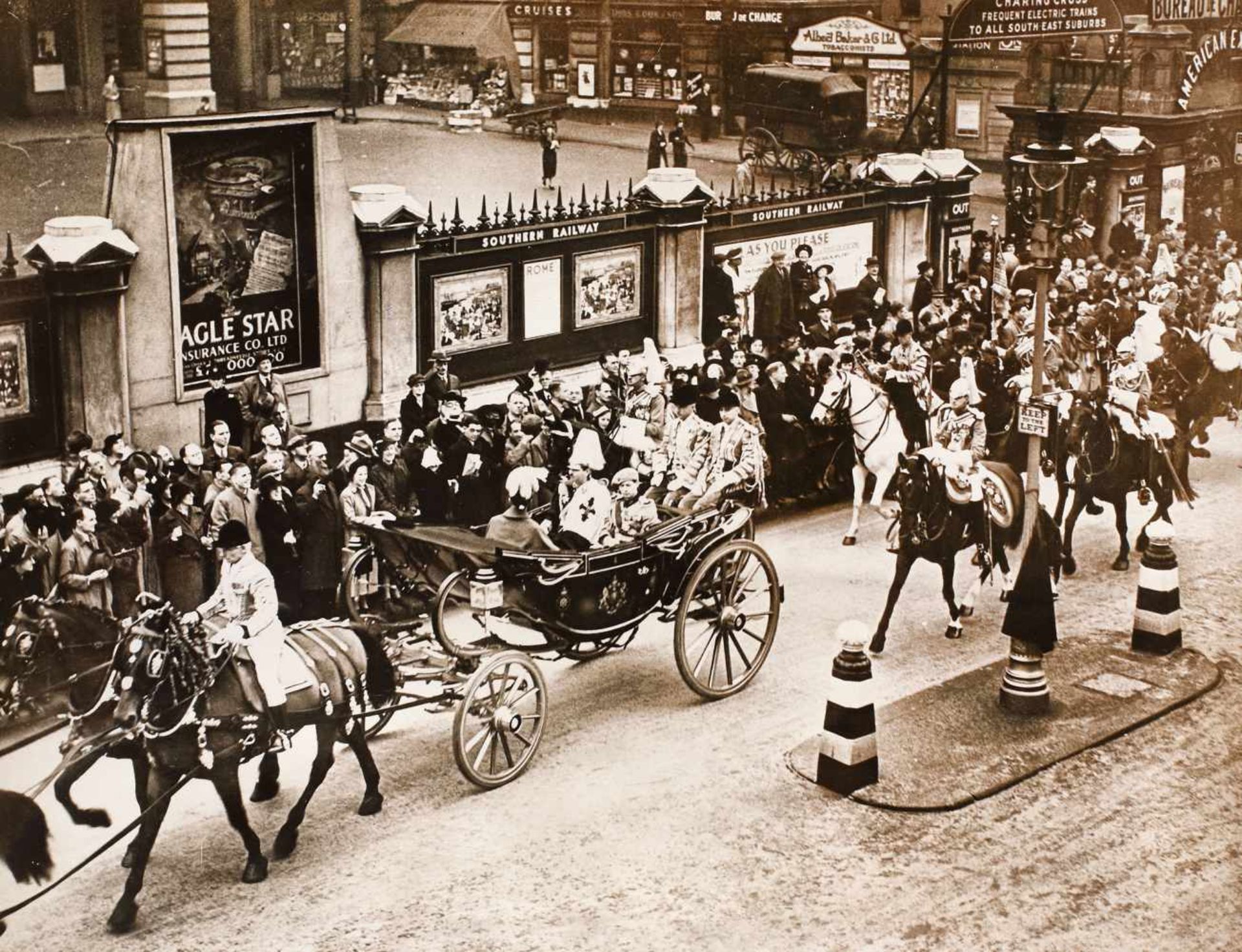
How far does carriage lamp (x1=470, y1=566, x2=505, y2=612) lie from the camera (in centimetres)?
827

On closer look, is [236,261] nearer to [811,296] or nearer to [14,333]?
[14,333]

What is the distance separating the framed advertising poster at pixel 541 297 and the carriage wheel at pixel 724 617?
295 cm

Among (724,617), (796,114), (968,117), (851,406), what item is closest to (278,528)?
(724,617)

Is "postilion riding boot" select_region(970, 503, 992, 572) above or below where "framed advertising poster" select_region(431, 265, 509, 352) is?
below

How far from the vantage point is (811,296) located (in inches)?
555

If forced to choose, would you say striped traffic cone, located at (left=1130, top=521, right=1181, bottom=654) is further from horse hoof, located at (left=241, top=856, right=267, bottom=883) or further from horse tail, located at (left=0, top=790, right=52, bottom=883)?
horse tail, located at (left=0, top=790, right=52, bottom=883)

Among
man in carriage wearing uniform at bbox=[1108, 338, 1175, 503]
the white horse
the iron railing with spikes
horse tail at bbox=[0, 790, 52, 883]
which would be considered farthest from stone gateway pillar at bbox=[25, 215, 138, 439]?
man in carriage wearing uniform at bbox=[1108, 338, 1175, 503]

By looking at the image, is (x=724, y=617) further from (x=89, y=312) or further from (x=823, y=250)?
(x=823, y=250)

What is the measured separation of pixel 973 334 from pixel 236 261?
5.87 meters

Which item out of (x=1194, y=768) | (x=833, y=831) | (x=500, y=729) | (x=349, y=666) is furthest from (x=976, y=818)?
(x=349, y=666)

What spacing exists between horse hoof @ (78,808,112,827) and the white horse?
566 centimetres

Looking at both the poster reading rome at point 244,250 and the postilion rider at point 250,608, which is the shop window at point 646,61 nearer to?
the poster reading rome at point 244,250

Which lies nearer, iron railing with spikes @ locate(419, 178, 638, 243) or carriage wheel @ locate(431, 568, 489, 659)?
carriage wheel @ locate(431, 568, 489, 659)

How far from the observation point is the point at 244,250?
32.5 feet
